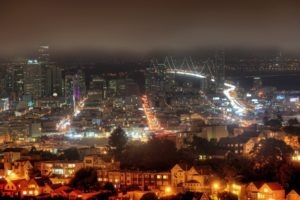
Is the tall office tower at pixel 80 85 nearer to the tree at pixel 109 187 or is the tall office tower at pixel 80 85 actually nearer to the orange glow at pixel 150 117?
the orange glow at pixel 150 117

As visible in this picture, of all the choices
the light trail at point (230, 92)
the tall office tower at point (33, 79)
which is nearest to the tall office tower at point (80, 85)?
the tall office tower at point (33, 79)

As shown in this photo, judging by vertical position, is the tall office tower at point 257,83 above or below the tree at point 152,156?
above

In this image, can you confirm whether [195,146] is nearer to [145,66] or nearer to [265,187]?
[265,187]

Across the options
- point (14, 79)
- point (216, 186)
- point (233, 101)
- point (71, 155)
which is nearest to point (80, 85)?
point (14, 79)

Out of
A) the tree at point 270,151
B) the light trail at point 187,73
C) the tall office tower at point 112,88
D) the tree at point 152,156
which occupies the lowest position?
the tree at point 152,156

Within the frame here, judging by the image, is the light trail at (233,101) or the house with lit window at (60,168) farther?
the light trail at (233,101)
